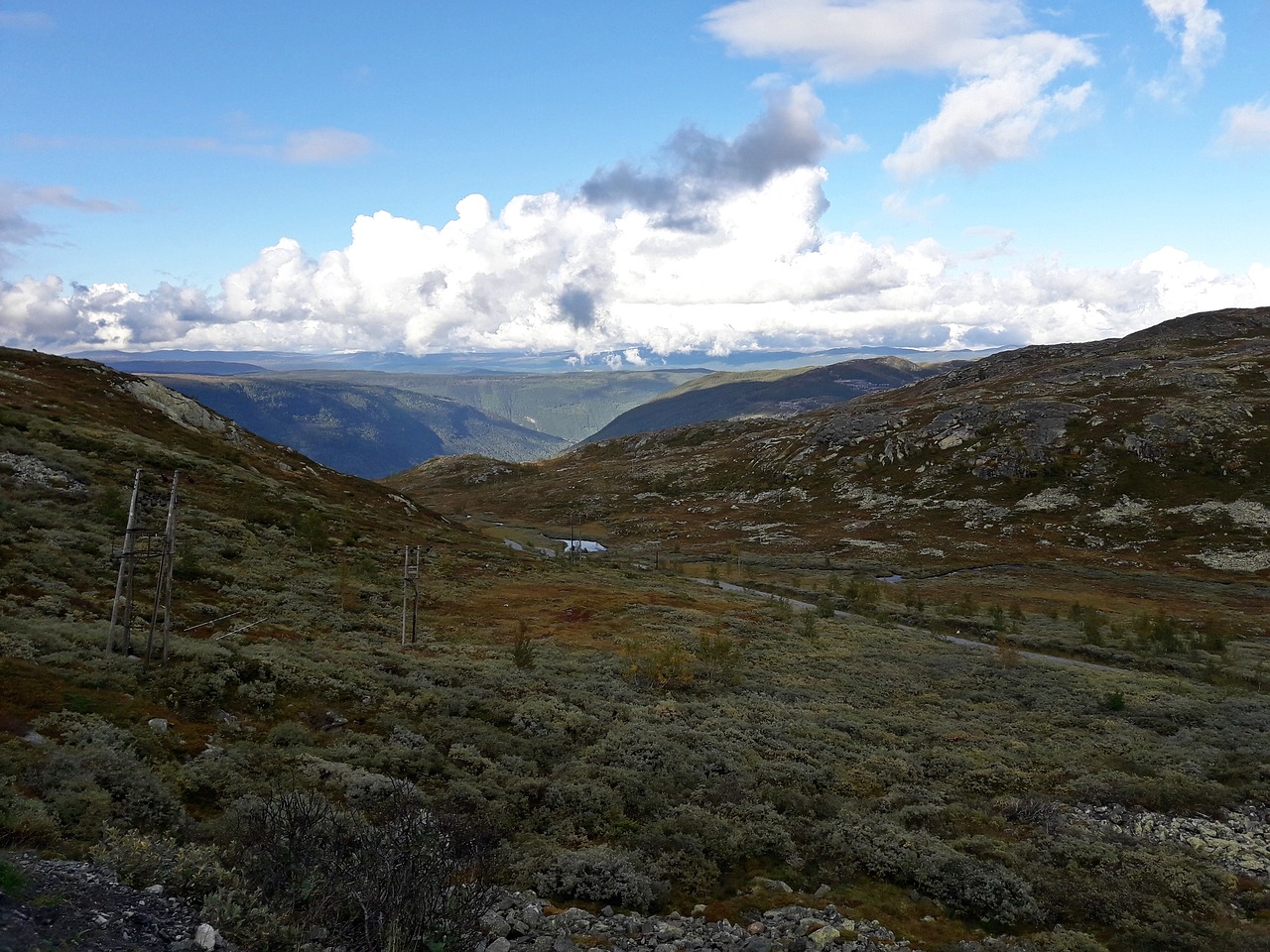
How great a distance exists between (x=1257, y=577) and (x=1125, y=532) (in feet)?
70.2

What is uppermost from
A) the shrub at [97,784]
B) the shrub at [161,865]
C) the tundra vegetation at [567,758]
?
the shrub at [161,865]

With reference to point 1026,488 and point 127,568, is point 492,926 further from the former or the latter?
point 1026,488

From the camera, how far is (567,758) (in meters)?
20.8

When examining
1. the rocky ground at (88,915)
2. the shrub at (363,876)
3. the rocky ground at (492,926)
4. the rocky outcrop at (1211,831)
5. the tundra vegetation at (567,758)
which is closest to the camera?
the rocky ground at (88,915)

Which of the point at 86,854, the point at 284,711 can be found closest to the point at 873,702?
the point at 284,711

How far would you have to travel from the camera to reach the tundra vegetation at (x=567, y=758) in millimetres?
11789

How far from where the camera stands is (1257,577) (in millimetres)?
87250

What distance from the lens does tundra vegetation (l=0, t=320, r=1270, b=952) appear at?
464 inches

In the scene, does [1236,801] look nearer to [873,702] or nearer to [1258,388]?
[873,702]

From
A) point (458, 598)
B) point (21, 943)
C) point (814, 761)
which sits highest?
point (21, 943)

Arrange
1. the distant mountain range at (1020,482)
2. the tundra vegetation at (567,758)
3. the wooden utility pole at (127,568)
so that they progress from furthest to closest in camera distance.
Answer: the distant mountain range at (1020,482) < the wooden utility pole at (127,568) < the tundra vegetation at (567,758)

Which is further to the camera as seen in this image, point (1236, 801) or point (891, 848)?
point (1236, 801)

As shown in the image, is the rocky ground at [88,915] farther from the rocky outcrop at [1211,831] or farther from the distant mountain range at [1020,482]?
the distant mountain range at [1020,482]

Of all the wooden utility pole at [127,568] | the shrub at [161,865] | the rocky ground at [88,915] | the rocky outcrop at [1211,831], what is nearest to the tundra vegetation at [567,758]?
the shrub at [161,865]
